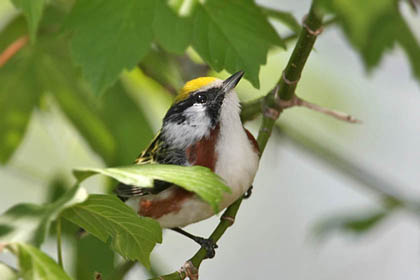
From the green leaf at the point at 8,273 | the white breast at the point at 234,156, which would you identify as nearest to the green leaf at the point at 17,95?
the white breast at the point at 234,156

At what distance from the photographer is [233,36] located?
208 cm

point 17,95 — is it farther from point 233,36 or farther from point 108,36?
point 233,36

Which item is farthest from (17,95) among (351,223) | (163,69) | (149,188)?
(351,223)

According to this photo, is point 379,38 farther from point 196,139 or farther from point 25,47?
point 25,47

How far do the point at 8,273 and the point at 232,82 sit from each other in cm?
115

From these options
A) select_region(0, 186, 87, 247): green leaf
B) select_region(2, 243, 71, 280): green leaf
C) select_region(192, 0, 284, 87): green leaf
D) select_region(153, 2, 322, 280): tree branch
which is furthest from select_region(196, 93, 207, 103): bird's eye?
select_region(2, 243, 71, 280): green leaf

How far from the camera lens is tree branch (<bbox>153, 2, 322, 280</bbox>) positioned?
1868 mm

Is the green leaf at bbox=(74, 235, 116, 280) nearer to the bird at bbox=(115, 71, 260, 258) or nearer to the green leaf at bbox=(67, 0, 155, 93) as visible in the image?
the bird at bbox=(115, 71, 260, 258)

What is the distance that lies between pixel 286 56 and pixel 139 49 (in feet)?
6.61

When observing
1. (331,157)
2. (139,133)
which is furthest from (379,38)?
(139,133)

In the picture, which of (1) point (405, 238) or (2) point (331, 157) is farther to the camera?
(1) point (405, 238)

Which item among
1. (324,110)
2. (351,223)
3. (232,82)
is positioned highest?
(232,82)

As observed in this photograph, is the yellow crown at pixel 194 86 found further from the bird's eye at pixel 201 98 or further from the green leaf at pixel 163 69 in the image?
the green leaf at pixel 163 69

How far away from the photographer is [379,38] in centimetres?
275
